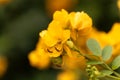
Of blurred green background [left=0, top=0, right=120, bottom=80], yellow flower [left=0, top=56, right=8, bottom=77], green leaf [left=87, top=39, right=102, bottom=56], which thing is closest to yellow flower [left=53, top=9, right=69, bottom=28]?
green leaf [left=87, top=39, right=102, bottom=56]

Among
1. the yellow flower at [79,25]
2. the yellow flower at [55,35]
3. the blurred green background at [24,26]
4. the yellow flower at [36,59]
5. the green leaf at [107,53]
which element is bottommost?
the green leaf at [107,53]

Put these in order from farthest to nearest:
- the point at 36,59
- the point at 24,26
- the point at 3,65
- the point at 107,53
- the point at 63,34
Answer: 1. the point at 24,26
2. the point at 3,65
3. the point at 36,59
4. the point at 107,53
5. the point at 63,34

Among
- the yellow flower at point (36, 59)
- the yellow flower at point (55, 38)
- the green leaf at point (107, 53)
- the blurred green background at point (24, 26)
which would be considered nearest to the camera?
the yellow flower at point (55, 38)

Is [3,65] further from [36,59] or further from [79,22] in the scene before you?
[79,22]

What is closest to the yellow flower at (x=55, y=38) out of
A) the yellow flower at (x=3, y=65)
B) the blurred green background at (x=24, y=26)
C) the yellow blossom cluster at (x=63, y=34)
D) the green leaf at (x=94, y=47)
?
the yellow blossom cluster at (x=63, y=34)

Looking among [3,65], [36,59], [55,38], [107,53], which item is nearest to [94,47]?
[107,53]

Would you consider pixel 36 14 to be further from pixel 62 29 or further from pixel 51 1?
pixel 62 29

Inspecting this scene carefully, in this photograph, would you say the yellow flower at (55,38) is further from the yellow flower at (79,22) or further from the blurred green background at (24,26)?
the blurred green background at (24,26)

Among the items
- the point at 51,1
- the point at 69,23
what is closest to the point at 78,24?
the point at 69,23
